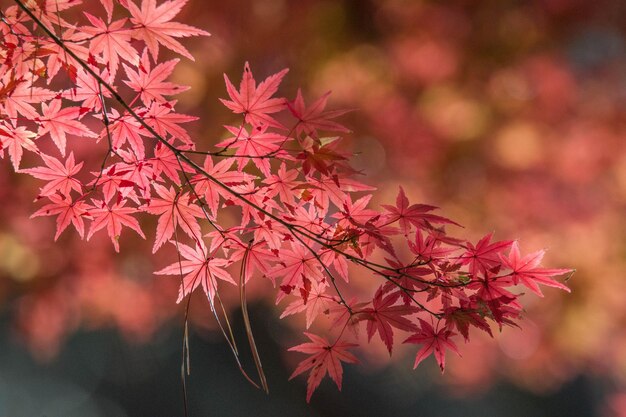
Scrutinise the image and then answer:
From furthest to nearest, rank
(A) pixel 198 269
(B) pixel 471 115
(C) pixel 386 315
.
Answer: (B) pixel 471 115
(A) pixel 198 269
(C) pixel 386 315

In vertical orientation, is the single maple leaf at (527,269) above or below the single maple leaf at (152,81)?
below

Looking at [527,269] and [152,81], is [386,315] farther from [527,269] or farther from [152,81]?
[152,81]

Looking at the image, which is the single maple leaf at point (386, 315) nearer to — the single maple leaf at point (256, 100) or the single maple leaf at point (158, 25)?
the single maple leaf at point (256, 100)

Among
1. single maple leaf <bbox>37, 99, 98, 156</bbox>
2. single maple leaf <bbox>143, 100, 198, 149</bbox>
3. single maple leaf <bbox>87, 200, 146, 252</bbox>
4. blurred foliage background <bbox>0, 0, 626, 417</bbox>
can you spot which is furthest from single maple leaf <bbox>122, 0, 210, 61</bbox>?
blurred foliage background <bbox>0, 0, 626, 417</bbox>

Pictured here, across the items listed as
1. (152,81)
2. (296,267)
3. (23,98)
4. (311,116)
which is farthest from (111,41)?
(296,267)

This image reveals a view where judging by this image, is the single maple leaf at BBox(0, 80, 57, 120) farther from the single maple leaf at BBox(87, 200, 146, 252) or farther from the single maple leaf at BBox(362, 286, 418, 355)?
the single maple leaf at BBox(362, 286, 418, 355)

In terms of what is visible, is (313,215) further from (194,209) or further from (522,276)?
(522,276)

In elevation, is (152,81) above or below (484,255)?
above

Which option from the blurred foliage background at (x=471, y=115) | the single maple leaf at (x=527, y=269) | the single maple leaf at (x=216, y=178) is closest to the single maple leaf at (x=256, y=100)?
the single maple leaf at (x=216, y=178)

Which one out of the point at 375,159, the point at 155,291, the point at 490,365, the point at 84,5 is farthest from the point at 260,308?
the point at 84,5
